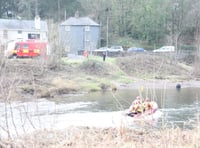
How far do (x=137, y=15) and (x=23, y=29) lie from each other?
15.5 metres

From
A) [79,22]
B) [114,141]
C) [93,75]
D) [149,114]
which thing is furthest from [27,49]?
[114,141]

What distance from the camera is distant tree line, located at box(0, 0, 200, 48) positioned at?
61.0m

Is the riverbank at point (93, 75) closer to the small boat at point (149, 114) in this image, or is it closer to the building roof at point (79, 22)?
the small boat at point (149, 114)

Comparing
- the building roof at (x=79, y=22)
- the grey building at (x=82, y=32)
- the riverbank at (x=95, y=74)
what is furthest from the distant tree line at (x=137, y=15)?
the riverbank at (x=95, y=74)

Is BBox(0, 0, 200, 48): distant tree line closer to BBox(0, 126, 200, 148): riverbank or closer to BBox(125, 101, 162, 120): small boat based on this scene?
BBox(125, 101, 162, 120): small boat

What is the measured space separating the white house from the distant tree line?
3637mm

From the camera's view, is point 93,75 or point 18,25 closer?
point 93,75

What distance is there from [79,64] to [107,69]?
2.83 metres

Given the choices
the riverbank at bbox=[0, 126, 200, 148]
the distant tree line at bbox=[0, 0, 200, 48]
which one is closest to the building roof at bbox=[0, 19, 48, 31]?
the distant tree line at bbox=[0, 0, 200, 48]

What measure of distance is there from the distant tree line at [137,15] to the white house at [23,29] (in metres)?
3.64

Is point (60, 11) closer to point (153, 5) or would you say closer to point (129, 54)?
point (153, 5)

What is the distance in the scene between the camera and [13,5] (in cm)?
6775

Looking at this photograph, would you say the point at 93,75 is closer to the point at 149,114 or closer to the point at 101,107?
the point at 101,107

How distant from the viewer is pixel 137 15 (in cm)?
6225
